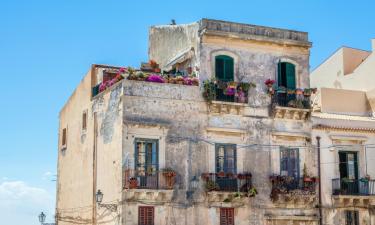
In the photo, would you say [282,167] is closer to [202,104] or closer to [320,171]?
[320,171]

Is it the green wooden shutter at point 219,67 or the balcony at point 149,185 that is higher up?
the green wooden shutter at point 219,67

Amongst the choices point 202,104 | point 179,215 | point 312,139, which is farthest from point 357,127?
point 179,215

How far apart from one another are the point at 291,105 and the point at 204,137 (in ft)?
15.8

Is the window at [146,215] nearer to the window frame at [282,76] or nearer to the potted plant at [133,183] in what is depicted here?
the potted plant at [133,183]

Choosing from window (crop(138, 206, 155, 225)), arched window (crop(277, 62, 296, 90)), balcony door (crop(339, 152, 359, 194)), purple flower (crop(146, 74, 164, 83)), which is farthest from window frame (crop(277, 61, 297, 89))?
window (crop(138, 206, 155, 225))

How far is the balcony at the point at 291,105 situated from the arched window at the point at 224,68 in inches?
91.5

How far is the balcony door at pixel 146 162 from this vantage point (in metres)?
29.2

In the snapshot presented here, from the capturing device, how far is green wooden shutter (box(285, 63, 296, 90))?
33844 millimetres

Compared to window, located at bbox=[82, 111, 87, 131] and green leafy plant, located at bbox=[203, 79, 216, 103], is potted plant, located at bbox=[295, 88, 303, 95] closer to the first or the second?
green leafy plant, located at bbox=[203, 79, 216, 103]

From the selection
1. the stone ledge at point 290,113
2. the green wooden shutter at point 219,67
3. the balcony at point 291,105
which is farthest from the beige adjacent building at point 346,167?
the green wooden shutter at point 219,67

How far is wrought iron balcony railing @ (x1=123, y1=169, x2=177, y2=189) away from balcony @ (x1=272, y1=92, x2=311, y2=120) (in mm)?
6307

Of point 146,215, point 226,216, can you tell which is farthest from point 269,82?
point 146,215

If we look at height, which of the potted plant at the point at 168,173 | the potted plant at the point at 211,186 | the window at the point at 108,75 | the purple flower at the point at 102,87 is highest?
the window at the point at 108,75

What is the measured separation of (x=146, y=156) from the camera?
97.6ft
